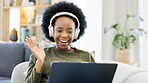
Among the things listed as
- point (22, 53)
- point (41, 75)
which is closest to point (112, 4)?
point (22, 53)

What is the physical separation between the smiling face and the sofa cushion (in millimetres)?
1188

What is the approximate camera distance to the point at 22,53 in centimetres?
245

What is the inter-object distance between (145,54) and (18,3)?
251 centimetres

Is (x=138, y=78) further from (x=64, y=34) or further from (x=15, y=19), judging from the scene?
(x=15, y=19)

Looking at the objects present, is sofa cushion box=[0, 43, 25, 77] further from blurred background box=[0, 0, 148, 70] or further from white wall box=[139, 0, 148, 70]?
white wall box=[139, 0, 148, 70]

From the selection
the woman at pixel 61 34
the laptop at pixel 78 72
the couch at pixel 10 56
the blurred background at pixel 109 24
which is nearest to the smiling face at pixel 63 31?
the woman at pixel 61 34

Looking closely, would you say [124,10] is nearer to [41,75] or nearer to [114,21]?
[114,21]

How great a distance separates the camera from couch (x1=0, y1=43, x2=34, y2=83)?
236cm

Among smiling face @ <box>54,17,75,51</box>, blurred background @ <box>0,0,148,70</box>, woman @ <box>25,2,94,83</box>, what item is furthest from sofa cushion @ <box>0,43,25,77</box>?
smiling face @ <box>54,17,75,51</box>

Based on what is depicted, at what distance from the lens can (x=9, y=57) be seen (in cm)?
241

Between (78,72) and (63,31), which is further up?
(63,31)

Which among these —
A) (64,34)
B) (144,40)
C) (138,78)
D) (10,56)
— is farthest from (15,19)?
(138,78)

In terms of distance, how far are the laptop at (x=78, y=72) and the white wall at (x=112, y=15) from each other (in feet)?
8.32

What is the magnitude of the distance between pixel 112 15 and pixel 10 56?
1.78m
